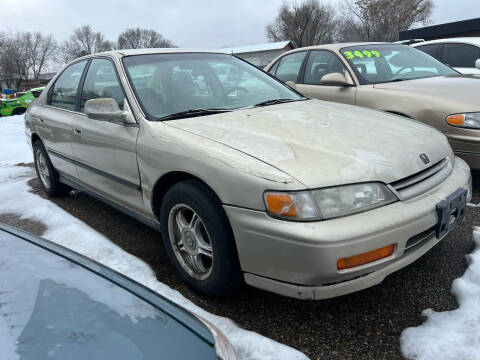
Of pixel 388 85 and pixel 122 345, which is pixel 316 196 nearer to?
pixel 122 345

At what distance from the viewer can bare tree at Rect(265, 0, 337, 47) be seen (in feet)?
186

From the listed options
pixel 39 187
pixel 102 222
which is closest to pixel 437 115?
pixel 102 222

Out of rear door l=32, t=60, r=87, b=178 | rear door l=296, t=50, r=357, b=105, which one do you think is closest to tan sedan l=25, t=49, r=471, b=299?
rear door l=32, t=60, r=87, b=178

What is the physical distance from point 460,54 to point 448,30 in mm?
18358

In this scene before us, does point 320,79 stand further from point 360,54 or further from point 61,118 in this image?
point 61,118

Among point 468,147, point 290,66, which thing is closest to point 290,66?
point 290,66

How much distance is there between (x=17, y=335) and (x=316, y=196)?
123 cm

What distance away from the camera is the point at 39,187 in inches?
195

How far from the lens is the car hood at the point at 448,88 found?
352cm

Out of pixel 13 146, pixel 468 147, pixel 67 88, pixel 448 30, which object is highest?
pixel 448 30

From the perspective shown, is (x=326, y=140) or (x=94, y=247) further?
(x=94, y=247)

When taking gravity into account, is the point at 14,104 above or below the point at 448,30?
below

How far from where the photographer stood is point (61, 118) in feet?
11.8

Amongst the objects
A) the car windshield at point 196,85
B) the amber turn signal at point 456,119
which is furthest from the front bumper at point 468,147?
the car windshield at point 196,85
